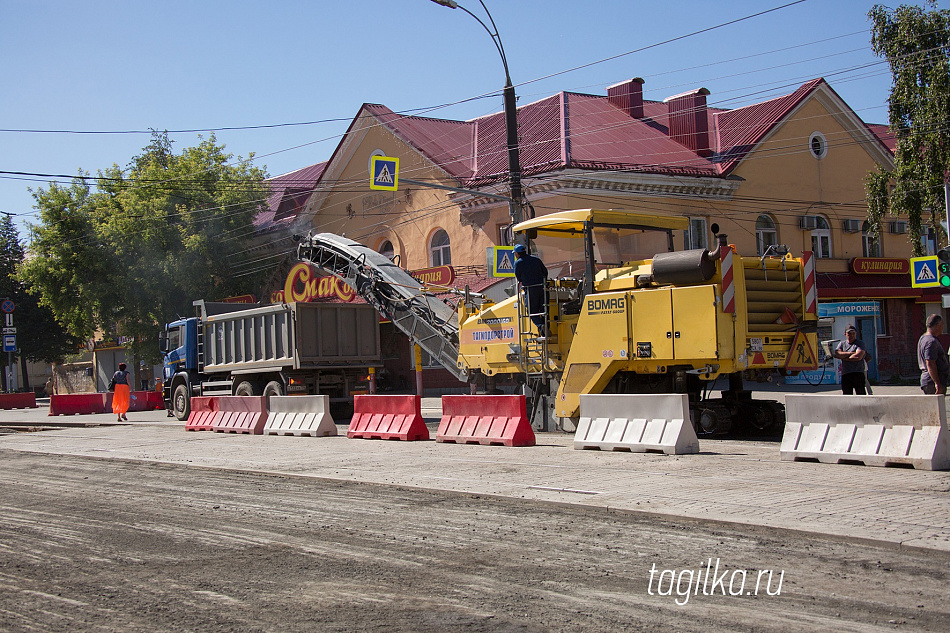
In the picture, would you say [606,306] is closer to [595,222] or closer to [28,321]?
[595,222]

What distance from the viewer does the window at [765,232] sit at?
106 feet

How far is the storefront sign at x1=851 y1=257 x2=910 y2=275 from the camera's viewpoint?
32.7 m

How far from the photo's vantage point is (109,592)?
5723 mm

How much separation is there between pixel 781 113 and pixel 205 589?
104 feet

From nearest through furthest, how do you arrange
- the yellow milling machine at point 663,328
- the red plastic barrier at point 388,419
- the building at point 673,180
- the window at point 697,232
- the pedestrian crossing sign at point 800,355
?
1. the yellow milling machine at point 663,328
2. the pedestrian crossing sign at point 800,355
3. the red plastic barrier at point 388,419
4. the building at point 673,180
5. the window at point 697,232

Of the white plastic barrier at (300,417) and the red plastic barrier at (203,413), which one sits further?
the red plastic barrier at (203,413)

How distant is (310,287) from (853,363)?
23072 mm

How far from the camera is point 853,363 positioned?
1461 centimetres

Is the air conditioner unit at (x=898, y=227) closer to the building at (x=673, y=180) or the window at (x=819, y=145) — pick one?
the building at (x=673, y=180)

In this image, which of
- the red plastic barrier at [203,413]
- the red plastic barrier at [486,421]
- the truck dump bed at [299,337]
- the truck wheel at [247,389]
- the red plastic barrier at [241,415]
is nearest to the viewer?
the red plastic barrier at [486,421]

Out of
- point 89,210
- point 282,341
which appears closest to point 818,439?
point 282,341

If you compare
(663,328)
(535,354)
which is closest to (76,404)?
(535,354)

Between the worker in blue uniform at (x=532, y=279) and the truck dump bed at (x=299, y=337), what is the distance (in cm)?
815

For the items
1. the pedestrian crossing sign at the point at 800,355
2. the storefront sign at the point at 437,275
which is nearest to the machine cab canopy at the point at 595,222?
the pedestrian crossing sign at the point at 800,355
